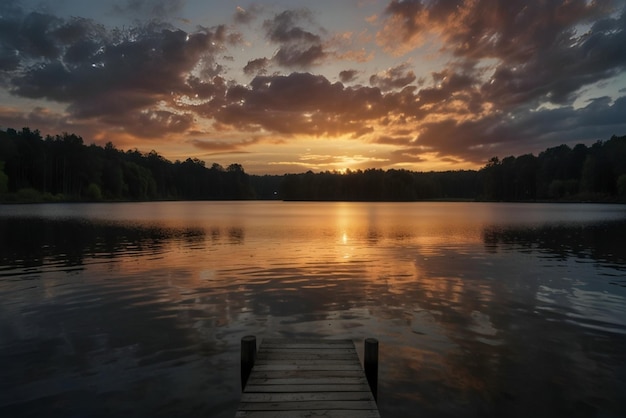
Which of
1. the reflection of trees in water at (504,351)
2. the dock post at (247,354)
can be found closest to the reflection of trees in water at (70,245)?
the dock post at (247,354)

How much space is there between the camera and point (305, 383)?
9219mm

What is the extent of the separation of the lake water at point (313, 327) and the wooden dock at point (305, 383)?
147 centimetres

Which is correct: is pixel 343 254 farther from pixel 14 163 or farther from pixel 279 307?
pixel 14 163

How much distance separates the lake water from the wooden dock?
1474 millimetres

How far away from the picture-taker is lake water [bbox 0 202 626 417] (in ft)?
35.2

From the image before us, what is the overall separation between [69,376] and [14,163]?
7904 inches

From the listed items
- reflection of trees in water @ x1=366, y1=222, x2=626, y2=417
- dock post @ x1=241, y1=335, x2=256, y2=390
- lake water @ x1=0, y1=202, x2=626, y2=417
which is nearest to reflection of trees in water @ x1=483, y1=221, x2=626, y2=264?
lake water @ x1=0, y1=202, x2=626, y2=417

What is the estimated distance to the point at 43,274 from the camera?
2689 centimetres

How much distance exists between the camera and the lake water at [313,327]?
423 inches

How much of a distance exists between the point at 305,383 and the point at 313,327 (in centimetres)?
713

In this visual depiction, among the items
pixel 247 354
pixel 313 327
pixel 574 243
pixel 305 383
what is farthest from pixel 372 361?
pixel 574 243

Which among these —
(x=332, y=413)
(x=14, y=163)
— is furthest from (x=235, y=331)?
(x=14, y=163)

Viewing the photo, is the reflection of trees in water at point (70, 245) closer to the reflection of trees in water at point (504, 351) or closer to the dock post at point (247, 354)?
the dock post at point (247, 354)

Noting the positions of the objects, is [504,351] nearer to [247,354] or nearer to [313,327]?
[313,327]
